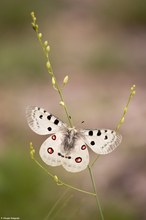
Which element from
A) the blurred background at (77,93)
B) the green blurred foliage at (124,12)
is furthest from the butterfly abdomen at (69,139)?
the green blurred foliage at (124,12)

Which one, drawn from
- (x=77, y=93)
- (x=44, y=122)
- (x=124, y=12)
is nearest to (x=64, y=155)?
(x=44, y=122)

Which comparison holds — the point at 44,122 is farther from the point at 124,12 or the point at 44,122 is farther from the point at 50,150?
the point at 124,12

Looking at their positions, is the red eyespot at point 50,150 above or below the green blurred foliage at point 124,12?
below

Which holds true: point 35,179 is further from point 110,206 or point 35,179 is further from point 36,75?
point 36,75

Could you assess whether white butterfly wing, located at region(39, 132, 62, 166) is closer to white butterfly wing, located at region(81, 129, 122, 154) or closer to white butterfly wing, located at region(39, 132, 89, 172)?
white butterfly wing, located at region(39, 132, 89, 172)

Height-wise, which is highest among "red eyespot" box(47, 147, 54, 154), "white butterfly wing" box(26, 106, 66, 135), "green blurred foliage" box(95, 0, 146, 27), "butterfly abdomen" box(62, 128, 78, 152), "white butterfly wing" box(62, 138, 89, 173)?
"green blurred foliage" box(95, 0, 146, 27)

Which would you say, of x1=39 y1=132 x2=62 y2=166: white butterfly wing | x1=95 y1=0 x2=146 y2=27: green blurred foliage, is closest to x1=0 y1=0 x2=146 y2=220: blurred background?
x1=95 y1=0 x2=146 y2=27: green blurred foliage

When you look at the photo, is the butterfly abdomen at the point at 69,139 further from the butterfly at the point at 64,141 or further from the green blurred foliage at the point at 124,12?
the green blurred foliage at the point at 124,12
